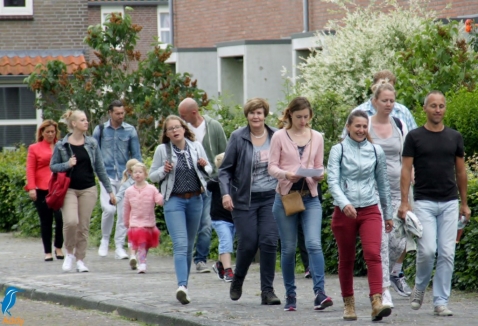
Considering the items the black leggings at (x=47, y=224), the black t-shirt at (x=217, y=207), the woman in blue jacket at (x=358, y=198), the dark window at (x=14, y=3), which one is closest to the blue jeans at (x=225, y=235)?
the black t-shirt at (x=217, y=207)

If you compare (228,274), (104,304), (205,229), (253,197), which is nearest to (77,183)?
(205,229)

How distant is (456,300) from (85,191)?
480 cm

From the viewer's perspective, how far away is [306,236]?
888 cm

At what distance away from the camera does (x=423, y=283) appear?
8.64 m

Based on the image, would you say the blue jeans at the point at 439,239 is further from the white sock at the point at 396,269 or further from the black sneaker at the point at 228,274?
the black sneaker at the point at 228,274

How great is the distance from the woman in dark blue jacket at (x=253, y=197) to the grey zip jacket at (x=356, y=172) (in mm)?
987

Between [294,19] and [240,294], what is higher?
[294,19]

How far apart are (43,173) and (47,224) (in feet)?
2.25

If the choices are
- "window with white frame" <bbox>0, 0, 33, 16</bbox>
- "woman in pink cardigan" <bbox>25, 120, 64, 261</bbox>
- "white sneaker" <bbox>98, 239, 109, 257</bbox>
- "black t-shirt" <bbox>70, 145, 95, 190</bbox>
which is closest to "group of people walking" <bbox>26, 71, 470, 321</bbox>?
"black t-shirt" <bbox>70, 145, 95, 190</bbox>

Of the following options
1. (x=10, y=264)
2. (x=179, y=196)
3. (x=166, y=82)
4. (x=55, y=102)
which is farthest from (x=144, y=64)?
(x=179, y=196)

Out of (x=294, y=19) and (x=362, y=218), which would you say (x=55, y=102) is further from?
(x=362, y=218)

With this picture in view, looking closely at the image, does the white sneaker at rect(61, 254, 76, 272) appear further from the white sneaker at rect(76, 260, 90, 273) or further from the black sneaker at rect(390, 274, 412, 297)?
the black sneaker at rect(390, 274, 412, 297)

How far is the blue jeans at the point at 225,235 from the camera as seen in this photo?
11.3 meters

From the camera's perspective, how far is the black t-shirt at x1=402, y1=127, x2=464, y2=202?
8.48 meters
